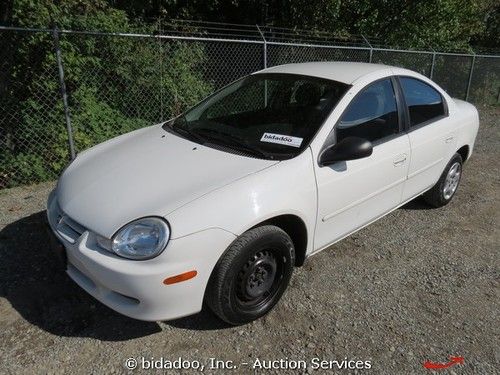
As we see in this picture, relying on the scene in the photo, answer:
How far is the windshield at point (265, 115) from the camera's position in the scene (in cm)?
287

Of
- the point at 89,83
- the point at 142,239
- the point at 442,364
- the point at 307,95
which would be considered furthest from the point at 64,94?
the point at 442,364

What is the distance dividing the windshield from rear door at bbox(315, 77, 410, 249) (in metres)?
0.21

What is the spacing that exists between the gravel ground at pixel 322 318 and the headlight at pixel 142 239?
69 cm

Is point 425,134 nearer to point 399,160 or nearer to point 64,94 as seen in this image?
point 399,160

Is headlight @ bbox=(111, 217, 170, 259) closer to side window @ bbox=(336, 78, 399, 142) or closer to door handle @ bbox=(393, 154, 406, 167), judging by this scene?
side window @ bbox=(336, 78, 399, 142)

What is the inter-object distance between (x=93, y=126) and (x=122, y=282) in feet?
13.8

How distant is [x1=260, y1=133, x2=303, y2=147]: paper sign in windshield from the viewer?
111 inches

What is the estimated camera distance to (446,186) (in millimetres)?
4512

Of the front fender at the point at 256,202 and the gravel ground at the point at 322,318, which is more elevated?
the front fender at the point at 256,202

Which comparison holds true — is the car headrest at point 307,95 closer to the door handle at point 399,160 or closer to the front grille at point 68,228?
the door handle at point 399,160

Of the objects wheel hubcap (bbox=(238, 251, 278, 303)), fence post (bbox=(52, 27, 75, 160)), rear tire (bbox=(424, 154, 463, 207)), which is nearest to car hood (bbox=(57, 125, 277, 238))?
wheel hubcap (bbox=(238, 251, 278, 303))

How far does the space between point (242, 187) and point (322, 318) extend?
1.09 m

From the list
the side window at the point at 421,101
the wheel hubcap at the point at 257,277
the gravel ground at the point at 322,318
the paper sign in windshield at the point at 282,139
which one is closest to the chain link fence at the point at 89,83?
the gravel ground at the point at 322,318

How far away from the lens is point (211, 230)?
2.29 metres
